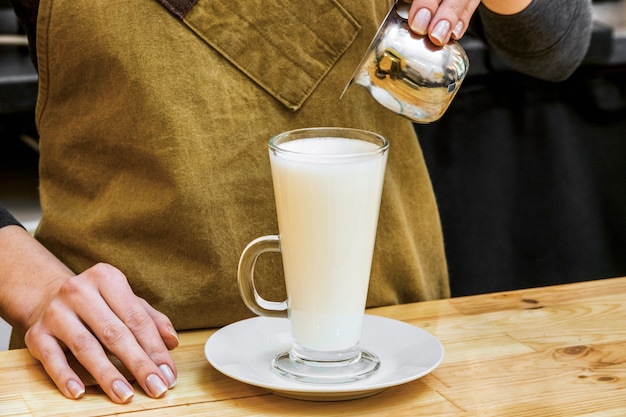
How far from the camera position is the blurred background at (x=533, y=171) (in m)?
2.12

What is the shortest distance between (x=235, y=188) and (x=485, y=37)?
1.57ft

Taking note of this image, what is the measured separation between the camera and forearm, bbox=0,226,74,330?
92 centimetres

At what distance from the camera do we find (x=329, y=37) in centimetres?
101

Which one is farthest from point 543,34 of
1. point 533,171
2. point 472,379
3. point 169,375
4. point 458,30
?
point 533,171

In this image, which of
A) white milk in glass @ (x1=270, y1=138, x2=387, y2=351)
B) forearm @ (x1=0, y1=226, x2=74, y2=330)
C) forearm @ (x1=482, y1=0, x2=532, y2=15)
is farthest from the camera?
forearm @ (x1=482, y1=0, x2=532, y2=15)

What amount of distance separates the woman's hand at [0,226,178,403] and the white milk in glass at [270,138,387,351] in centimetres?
13

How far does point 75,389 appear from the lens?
0.77 meters

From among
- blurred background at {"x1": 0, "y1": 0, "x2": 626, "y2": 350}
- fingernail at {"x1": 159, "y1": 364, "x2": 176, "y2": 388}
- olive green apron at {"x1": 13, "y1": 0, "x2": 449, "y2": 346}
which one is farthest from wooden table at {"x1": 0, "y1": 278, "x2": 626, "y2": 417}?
blurred background at {"x1": 0, "y1": 0, "x2": 626, "y2": 350}

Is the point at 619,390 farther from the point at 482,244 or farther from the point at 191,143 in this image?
the point at 482,244

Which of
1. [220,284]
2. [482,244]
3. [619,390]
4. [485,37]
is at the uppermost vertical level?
[485,37]

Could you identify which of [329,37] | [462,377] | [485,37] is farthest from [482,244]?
[462,377]

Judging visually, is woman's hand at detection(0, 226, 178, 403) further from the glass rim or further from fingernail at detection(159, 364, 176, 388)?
the glass rim

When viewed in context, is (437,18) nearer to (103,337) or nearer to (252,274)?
(252,274)

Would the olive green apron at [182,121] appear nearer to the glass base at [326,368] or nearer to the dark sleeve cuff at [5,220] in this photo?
the dark sleeve cuff at [5,220]
